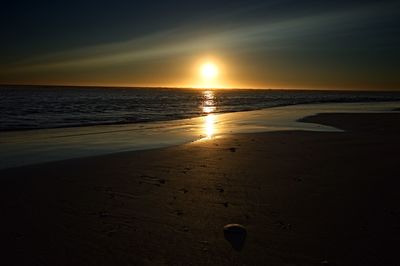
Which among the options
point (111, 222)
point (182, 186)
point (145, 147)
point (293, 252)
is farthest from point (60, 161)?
point (293, 252)

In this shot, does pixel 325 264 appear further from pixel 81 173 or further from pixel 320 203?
pixel 81 173

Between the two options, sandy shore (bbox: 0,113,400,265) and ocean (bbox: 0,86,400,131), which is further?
ocean (bbox: 0,86,400,131)

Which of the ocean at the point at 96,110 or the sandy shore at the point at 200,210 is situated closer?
the sandy shore at the point at 200,210

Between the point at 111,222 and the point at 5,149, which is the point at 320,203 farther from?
the point at 5,149

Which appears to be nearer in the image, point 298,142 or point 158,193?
point 158,193

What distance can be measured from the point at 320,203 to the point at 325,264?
227 centimetres

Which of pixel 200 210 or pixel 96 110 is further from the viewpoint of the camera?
pixel 96 110

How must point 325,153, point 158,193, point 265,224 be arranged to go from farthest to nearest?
point 325,153 < point 158,193 < point 265,224

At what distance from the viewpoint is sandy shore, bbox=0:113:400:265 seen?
440cm

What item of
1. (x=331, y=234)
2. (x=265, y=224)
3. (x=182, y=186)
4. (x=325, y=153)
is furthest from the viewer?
(x=325, y=153)

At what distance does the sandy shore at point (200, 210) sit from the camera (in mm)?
4398

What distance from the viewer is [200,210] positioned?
19.4 ft

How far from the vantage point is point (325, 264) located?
13.6 feet

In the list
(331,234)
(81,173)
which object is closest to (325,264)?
(331,234)
